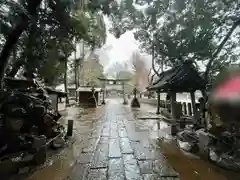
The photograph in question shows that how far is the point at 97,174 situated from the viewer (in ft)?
15.0

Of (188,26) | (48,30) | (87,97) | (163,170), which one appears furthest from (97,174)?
(87,97)

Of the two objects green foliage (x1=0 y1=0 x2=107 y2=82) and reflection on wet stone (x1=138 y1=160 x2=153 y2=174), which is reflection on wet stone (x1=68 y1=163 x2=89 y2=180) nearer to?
reflection on wet stone (x1=138 y1=160 x2=153 y2=174)

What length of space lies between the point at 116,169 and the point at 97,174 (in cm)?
48

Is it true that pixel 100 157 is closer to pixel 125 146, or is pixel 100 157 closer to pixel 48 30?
pixel 125 146

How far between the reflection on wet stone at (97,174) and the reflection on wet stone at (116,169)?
0.11 metres

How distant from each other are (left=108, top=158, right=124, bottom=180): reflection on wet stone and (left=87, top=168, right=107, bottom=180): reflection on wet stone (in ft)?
0.37

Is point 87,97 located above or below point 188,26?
below

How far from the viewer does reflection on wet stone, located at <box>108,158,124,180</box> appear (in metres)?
4.41

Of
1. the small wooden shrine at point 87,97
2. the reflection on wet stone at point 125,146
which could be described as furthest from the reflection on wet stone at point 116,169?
the small wooden shrine at point 87,97

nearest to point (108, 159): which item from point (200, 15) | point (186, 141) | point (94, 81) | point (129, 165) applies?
point (129, 165)

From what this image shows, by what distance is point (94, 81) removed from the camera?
124ft

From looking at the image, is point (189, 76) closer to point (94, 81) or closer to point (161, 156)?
point (161, 156)

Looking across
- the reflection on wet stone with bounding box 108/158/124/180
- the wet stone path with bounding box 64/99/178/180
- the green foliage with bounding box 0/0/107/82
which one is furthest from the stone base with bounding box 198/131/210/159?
the green foliage with bounding box 0/0/107/82

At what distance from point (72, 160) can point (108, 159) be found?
954 mm
